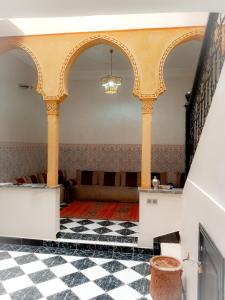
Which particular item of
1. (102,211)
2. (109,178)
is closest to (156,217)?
(102,211)

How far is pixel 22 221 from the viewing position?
18.7 feet

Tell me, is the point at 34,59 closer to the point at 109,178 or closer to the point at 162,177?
the point at 109,178

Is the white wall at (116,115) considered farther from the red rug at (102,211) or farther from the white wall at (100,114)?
the red rug at (102,211)

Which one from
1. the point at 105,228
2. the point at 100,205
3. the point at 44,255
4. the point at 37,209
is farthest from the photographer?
the point at 100,205

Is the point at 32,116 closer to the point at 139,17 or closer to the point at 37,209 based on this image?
the point at 37,209

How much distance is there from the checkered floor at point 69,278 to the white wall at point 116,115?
17.5 feet

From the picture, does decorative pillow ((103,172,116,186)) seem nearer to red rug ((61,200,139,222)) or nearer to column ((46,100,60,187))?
red rug ((61,200,139,222))

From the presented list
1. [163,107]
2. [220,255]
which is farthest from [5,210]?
[163,107]

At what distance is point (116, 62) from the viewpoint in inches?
335

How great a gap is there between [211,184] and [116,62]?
7.01 meters

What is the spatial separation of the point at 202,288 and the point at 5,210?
14.9 ft

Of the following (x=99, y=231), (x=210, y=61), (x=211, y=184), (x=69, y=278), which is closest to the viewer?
(x=211, y=184)

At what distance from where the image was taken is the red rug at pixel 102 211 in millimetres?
7257

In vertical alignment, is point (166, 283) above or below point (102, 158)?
below
